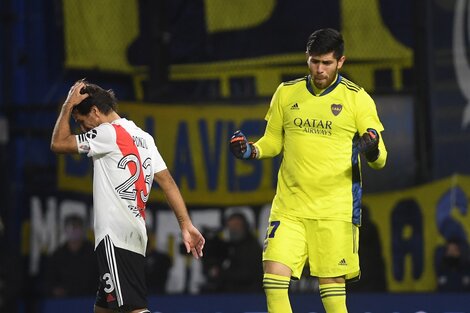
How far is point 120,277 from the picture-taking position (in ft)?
25.3

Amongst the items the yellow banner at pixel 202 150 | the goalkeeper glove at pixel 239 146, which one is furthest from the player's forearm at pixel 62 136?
the yellow banner at pixel 202 150

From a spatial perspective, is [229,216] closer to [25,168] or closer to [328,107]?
[25,168]

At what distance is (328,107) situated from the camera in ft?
27.4

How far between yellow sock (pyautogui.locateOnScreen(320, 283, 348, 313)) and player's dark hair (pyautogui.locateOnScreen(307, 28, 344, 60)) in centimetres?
145

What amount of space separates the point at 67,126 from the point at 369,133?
5.93ft

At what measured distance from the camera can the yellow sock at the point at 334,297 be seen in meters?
8.34

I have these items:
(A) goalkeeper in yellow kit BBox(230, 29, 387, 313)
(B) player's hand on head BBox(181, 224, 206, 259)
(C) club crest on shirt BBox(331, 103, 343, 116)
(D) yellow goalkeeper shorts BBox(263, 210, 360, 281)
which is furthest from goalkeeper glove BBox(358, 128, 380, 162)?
(B) player's hand on head BBox(181, 224, 206, 259)

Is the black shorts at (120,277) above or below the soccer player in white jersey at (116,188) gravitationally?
below

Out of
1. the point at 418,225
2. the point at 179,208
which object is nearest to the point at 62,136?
the point at 179,208

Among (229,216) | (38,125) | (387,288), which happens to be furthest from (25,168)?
(387,288)

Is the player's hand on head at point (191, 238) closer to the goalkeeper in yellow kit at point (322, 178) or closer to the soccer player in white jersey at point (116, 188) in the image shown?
the soccer player in white jersey at point (116, 188)

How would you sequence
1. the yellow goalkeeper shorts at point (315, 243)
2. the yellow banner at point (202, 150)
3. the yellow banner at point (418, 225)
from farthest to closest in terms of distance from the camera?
the yellow banner at point (202, 150) → the yellow banner at point (418, 225) → the yellow goalkeeper shorts at point (315, 243)

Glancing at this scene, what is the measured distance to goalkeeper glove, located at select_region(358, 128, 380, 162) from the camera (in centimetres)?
793

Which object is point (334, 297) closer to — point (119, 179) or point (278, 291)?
point (278, 291)
